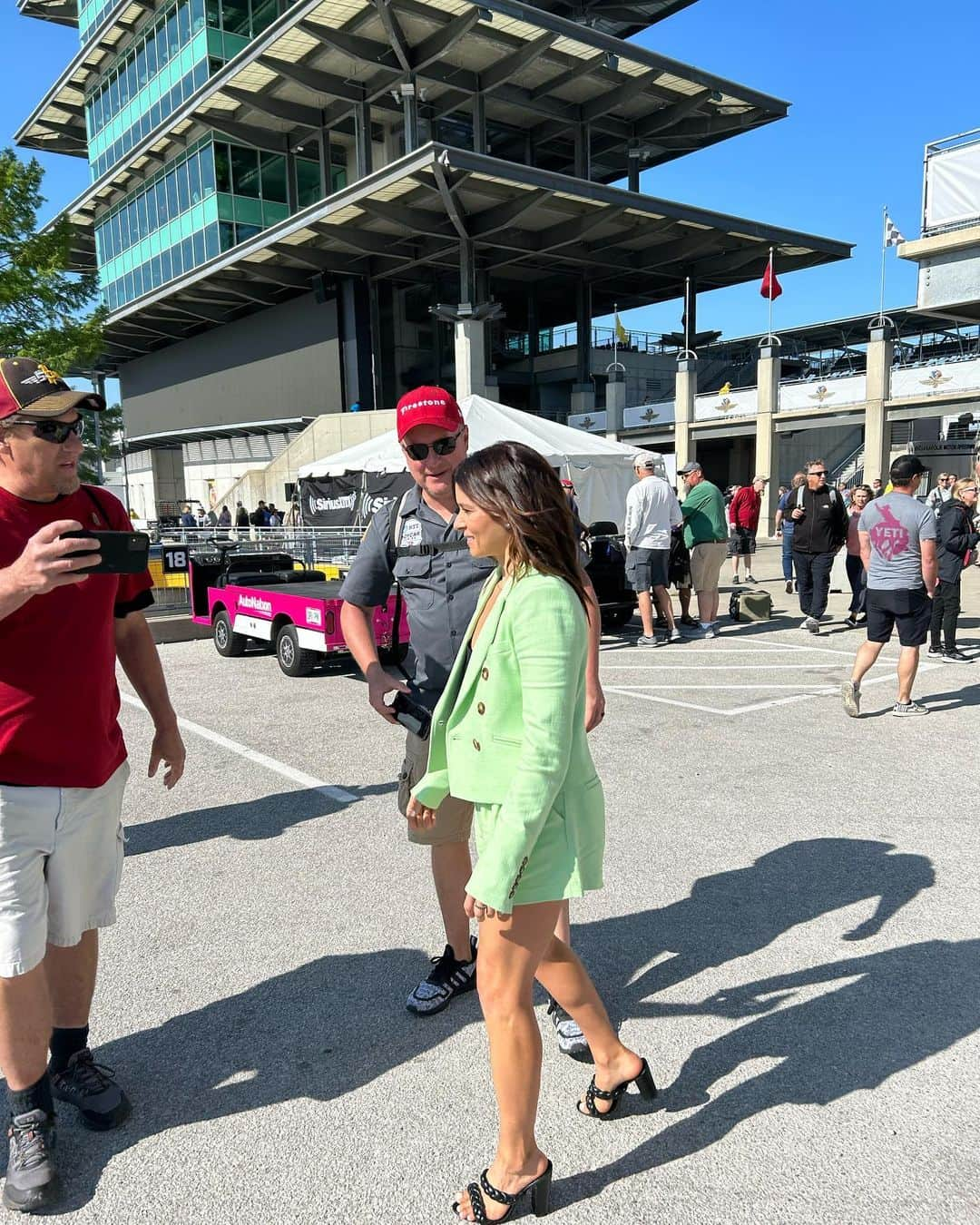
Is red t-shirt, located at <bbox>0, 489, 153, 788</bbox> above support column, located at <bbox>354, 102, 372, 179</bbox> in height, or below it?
below

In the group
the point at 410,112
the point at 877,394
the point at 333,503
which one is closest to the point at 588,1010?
the point at 333,503

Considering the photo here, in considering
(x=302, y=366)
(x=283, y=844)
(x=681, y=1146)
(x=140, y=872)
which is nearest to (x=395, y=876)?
(x=283, y=844)

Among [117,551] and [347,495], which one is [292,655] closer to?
[117,551]

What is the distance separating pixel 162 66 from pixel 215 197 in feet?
25.0

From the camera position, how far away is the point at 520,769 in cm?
189

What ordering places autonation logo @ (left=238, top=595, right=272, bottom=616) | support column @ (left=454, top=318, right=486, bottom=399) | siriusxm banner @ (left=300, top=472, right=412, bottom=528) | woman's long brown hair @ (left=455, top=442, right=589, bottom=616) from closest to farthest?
woman's long brown hair @ (left=455, top=442, right=589, bottom=616), autonation logo @ (left=238, top=595, right=272, bottom=616), siriusxm banner @ (left=300, top=472, right=412, bottom=528), support column @ (left=454, top=318, right=486, bottom=399)

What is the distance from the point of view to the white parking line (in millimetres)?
5258

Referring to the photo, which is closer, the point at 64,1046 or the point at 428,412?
the point at 64,1046

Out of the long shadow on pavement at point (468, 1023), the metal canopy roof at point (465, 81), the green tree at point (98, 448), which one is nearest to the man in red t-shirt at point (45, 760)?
the long shadow on pavement at point (468, 1023)

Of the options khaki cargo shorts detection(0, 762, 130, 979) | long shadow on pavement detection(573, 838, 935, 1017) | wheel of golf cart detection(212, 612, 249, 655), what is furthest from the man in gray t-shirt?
wheel of golf cart detection(212, 612, 249, 655)

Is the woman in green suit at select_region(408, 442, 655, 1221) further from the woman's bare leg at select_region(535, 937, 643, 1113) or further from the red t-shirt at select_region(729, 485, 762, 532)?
the red t-shirt at select_region(729, 485, 762, 532)

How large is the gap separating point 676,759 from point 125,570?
4354 millimetres

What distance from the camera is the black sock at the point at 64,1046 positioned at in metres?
2.53

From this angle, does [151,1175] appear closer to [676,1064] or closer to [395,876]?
[676,1064]
